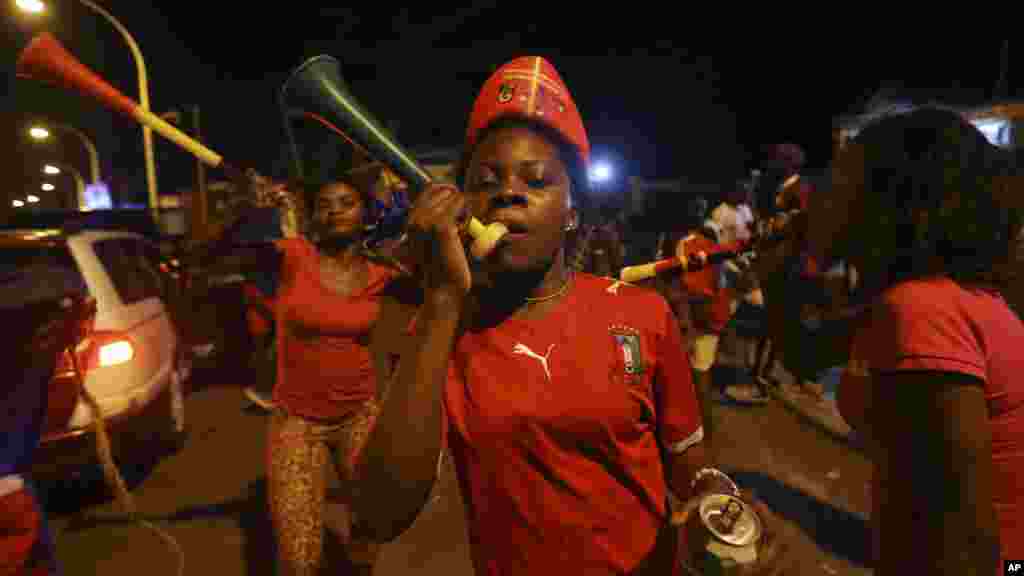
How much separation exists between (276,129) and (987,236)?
3600cm

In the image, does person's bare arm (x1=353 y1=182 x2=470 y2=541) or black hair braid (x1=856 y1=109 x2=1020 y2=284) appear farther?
black hair braid (x1=856 y1=109 x2=1020 y2=284)

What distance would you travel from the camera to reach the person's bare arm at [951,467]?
1.23m

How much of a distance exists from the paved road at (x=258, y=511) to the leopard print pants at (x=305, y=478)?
0.56 metres

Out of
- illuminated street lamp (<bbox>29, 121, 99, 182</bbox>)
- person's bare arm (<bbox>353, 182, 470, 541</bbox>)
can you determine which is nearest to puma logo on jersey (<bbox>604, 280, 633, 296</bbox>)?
person's bare arm (<bbox>353, 182, 470, 541</bbox>)

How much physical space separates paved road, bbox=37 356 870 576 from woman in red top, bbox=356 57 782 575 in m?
1.66

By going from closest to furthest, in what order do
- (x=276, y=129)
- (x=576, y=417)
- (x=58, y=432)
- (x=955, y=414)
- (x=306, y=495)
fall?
(x=955, y=414)
(x=576, y=417)
(x=306, y=495)
(x=58, y=432)
(x=276, y=129)

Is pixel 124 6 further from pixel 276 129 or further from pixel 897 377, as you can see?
pixel 897 377

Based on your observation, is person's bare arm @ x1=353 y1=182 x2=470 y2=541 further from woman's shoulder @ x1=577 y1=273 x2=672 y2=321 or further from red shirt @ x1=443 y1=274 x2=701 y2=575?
woman's shoulder @ x1=577 y1=273 x2=672 y2=321

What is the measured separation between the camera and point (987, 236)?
1.46 meters

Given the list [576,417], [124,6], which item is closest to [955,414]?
[576,417]

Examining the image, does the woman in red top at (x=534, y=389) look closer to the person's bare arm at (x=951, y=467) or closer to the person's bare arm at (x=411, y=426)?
the person's bare arm at (x=411, y=426)

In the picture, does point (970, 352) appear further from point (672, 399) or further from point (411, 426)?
point (411, 426)

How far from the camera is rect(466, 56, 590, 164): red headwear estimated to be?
1.62 metres

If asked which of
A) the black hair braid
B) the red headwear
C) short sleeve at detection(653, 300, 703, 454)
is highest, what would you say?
the red headwear
